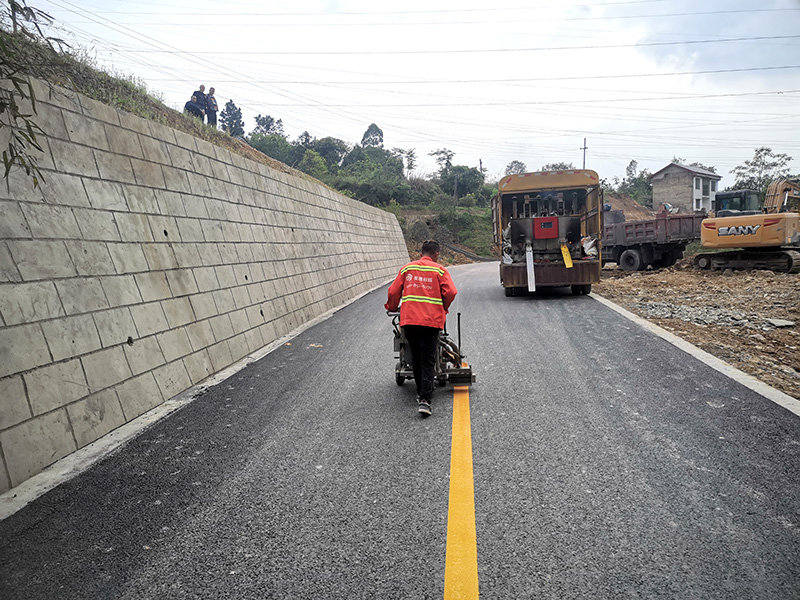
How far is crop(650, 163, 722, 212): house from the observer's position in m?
57.3

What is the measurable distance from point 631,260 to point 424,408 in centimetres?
1936

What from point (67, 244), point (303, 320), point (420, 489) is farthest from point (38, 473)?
point (303, 320)

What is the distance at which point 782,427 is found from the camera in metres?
4.11

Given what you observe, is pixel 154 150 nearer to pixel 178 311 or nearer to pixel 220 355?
pixel 178 311

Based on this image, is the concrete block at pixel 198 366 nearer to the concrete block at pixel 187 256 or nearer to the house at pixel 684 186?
the concrete block at pixel 187 256

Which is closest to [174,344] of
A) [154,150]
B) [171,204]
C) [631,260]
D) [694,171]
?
[171,204]

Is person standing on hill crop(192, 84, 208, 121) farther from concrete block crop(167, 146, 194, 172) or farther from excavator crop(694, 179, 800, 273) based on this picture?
excavator crop(694, 179, 800, 273)

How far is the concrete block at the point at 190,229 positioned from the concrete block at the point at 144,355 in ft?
6.28

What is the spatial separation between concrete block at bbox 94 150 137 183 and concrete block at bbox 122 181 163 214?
0.11m

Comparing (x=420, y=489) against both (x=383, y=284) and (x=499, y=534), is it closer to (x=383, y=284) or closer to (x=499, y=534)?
(x=499, y=534)

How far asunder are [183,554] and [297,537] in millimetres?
595

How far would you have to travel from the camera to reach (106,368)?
4727 millimetres

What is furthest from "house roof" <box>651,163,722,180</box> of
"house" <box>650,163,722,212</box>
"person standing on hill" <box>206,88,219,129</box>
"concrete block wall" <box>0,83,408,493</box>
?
"concrete block wall" <box>0,83,408,493</box>

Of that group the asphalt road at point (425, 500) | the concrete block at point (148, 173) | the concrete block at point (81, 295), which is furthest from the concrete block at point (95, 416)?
the concrete block at point (148, 173)
